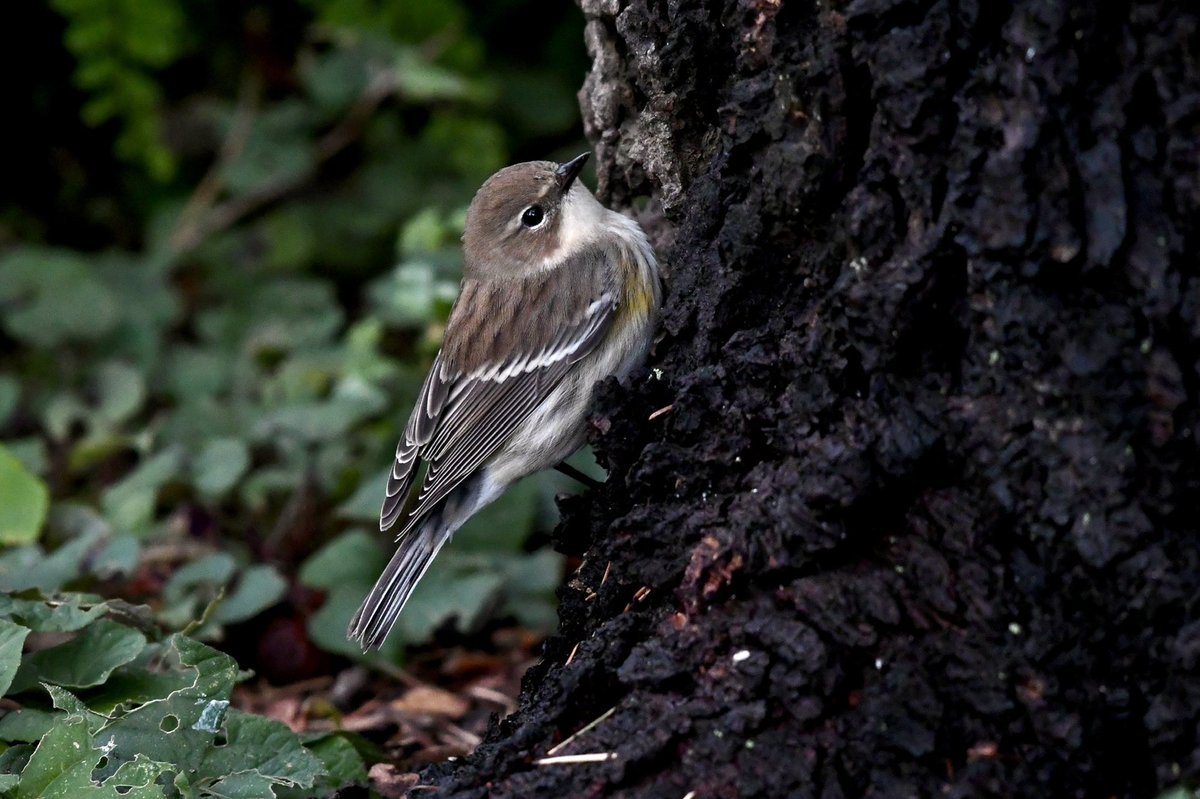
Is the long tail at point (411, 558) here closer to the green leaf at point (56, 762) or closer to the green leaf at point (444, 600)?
the green leaf at point (444, 600)

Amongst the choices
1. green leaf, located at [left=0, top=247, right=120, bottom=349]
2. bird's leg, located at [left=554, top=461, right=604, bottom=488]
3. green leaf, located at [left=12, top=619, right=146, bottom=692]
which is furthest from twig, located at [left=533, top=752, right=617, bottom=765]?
green leaf, located at [left=0, top=247, right=120, bottom=349]

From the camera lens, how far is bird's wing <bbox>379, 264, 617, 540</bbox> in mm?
4680

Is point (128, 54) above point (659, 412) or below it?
above

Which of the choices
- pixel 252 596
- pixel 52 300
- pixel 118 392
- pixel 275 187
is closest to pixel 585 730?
pixel 252 596

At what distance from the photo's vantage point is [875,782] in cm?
257

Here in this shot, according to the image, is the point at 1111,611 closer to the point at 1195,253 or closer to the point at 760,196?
the point at 1195,253

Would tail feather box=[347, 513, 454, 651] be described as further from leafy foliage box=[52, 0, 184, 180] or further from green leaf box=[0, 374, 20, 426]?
leafy foliage box=[52, 0, 184, 180]

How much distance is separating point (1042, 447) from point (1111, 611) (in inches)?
12.6

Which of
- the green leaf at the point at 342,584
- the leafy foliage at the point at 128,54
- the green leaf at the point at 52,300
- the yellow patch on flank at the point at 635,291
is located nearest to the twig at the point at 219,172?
the leafy foliage at the point at 128,54

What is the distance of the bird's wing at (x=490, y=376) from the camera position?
15.4ft

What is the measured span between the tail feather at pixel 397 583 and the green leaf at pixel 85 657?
39.4 inches

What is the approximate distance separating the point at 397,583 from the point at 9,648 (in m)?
1.56

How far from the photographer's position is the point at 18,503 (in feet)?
14.9

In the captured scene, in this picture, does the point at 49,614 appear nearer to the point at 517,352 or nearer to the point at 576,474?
the point at 576,474
